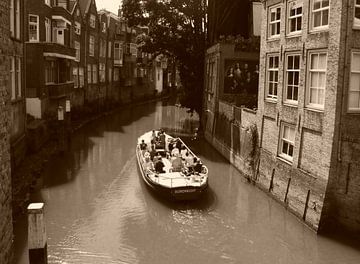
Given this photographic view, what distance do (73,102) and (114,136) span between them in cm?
916

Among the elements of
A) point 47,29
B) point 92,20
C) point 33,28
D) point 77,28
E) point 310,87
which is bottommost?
point 310,87

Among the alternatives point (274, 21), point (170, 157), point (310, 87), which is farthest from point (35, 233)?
point (274, 21)

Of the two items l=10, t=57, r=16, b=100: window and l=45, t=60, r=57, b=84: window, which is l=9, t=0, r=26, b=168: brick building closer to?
l=10, t=57, r=16, b=100: window

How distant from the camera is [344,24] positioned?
1431 cm

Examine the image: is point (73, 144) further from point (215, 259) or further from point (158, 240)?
point (215, 259)

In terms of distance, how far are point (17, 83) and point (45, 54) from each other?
10.8 meters

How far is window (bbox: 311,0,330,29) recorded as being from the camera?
1560 cm

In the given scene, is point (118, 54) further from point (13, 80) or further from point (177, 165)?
point (177, 165)

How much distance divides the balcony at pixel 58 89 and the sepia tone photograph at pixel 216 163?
0.22 metres

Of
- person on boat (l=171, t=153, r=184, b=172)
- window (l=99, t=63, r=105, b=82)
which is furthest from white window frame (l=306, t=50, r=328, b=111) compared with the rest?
window (l=99, t=63, r=105, b=82)

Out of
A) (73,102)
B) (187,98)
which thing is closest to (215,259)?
(187,98)

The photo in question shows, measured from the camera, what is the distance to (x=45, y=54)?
106ft

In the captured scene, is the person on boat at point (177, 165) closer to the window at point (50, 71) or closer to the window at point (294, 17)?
the window at point (294, 17)

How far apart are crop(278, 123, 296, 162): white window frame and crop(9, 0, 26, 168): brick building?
11.7 meters
